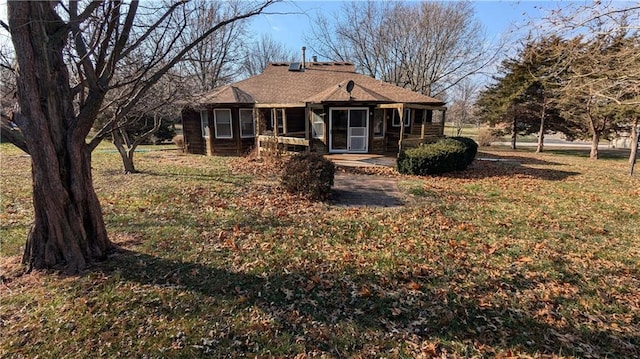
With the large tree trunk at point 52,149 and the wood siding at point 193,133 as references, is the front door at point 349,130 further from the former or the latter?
the large tree trunk at point 52,149

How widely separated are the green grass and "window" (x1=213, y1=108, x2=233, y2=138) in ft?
32.1

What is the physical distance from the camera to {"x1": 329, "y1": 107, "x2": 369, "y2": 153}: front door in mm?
15547

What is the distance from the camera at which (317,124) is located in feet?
53.5

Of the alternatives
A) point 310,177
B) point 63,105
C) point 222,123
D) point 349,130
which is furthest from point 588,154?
point 63,105

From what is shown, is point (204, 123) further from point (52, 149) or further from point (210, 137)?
point (52, 149)

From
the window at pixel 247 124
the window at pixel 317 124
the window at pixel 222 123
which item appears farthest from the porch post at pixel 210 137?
the window at pixel 317 124

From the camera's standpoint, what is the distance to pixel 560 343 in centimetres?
309

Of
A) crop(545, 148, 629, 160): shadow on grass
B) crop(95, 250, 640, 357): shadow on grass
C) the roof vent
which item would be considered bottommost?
crop(95, 250, 640, 357): shadow on grass

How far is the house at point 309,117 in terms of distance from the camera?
15.1 metres

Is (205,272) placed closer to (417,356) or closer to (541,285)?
(417,356)

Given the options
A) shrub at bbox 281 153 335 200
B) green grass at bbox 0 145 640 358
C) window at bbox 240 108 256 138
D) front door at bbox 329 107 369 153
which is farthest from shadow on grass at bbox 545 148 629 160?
shrub at bbox 281 153 335 200

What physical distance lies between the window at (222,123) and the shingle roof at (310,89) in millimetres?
735

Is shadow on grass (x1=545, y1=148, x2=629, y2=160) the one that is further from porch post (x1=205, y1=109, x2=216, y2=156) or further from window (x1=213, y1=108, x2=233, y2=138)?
porch post (x1=205, y1=109, x2=216, y2=156)

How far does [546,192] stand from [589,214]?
7.12 feet
